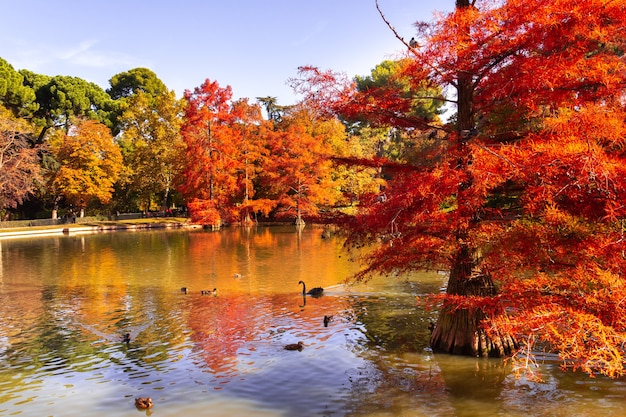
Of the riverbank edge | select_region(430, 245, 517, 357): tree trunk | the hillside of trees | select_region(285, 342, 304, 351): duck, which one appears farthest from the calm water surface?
the riverbank edge

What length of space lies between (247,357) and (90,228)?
3866 cm

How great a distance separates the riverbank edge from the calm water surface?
2470 cm

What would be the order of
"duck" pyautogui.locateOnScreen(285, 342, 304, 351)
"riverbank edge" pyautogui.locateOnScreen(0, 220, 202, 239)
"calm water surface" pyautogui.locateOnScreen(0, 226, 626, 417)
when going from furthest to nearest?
"riverbank edge" pyautogui.locateOnScreen(0, 220, 202, 239) < "duck" pyautogui.locateOnScreen(285, 342, 304, 351) < "calm water surface" pyautogui.locateOnScreen(0, 226, 626, 417)

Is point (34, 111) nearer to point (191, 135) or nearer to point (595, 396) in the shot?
point (191, 135)

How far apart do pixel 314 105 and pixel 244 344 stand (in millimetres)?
4983

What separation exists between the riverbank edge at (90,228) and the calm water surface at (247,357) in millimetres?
24696

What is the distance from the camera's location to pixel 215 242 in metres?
31.0

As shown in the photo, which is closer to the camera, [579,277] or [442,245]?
[579,277]

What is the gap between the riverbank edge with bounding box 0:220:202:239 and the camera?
40562 mm

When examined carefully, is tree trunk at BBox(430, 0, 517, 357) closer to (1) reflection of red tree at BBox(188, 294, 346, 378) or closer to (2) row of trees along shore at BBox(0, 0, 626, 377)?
Result: (2) row of trees along shore at BBox(0, 0, 626, 377)

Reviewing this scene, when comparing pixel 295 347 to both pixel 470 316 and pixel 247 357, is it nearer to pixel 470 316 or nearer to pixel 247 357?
pixel 247 357

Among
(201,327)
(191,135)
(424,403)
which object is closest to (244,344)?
(201,327)

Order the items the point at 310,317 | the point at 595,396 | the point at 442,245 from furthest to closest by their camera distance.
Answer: the point at 310,317 → the point at 442,245 → the point at 595,396

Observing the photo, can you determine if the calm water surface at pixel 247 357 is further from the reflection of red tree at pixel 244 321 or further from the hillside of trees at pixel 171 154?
the hillside of trees at pixel 171 154
